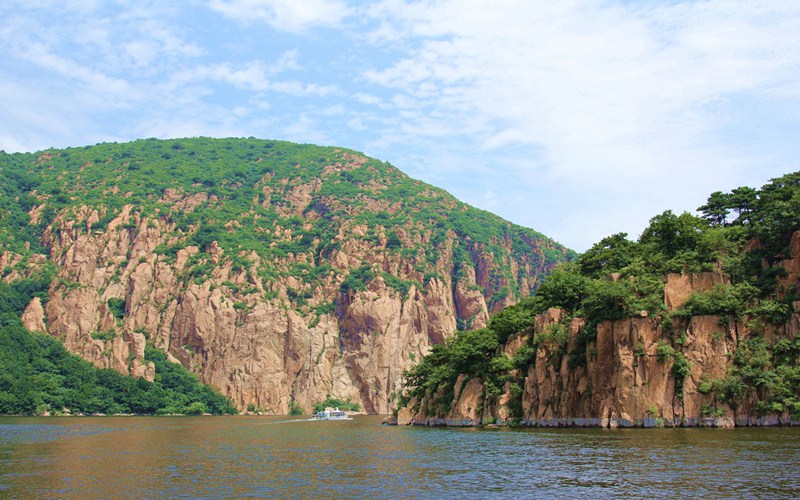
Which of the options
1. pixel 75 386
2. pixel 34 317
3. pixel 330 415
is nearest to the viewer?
pixel 330 415

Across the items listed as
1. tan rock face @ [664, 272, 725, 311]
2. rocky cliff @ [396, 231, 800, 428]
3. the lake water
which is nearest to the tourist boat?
rocky cliff @ [396, 231, 800, 428]

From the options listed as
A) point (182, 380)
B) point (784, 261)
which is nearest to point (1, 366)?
point (182, 380)

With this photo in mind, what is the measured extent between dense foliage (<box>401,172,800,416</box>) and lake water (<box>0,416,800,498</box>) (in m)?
7.90

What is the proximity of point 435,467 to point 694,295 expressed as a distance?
132 feet

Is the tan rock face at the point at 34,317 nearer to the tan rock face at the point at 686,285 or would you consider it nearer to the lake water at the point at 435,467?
the lake water at the point at 435,467

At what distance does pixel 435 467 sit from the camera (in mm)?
48812

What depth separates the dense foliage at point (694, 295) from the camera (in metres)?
71.8

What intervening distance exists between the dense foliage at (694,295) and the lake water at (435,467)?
25.9ft

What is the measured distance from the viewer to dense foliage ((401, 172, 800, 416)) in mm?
71812

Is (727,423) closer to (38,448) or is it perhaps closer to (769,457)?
(769,457)

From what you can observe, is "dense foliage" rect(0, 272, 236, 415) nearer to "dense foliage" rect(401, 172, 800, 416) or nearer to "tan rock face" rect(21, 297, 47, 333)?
"tan rock face" rect(21, 297, 47, 333)

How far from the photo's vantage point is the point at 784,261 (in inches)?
3034

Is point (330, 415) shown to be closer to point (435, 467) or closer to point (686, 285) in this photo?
point (686, 285)

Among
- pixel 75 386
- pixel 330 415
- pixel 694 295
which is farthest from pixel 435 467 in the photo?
pixel 75 386
